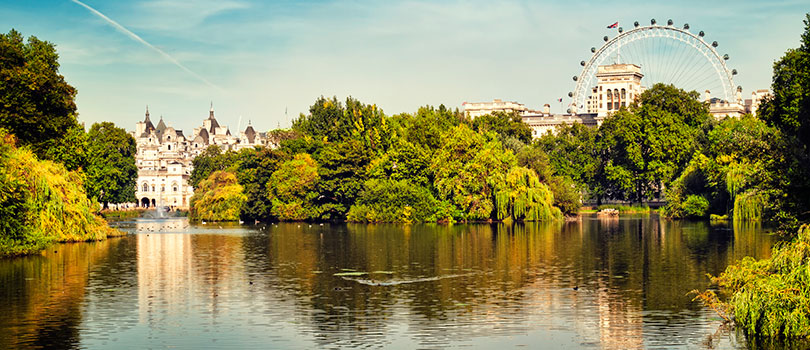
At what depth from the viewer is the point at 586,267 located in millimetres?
43031

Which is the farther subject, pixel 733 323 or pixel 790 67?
pixel 790 67

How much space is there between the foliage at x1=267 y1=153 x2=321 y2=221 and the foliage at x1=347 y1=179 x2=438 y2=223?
7110mm

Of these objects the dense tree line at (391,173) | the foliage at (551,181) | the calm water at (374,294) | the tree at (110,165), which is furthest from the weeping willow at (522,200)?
the tree at (110,165)

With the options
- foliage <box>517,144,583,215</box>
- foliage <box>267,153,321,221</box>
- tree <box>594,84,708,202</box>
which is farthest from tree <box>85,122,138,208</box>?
tree <box>594,84,708,202</box>

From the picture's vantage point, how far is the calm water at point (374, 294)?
2608cm

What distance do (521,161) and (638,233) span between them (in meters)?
29.3

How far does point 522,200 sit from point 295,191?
2479 cm

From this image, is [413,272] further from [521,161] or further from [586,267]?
[521,161]

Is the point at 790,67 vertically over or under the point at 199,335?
over

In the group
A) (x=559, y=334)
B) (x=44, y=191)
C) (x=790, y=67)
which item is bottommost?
(x=559, y=334)

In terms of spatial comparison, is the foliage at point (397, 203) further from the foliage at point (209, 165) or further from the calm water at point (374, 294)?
the foliage at point (209, 165)

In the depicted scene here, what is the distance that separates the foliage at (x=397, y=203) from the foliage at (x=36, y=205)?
33734 millimetres

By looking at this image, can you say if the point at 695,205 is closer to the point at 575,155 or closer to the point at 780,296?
the point at 575,155

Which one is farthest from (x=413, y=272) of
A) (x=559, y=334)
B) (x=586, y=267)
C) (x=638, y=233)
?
(x=638, y=233)
